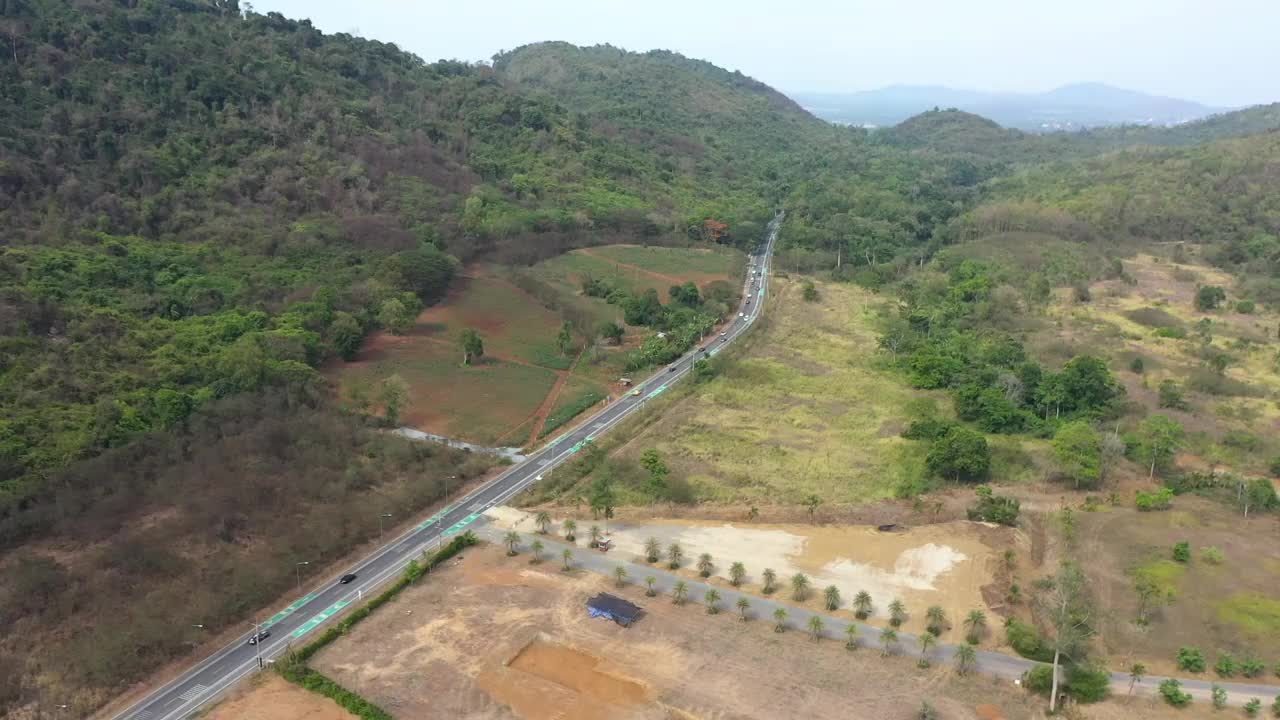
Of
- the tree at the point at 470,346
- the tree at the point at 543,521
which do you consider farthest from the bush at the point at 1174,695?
the tree at the point at 470,346

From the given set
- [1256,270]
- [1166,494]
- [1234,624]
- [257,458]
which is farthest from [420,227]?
[1256,270]

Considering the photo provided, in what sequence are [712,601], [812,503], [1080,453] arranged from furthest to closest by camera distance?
[1080,453] → [812,503] → [712,601]

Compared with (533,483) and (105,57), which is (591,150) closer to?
(105,57)

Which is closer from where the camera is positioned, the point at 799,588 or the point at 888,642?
the point at 888,642

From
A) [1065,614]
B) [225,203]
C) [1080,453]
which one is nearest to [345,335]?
[225,203]

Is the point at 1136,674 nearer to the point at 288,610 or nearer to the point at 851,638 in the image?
the point at 851,638
